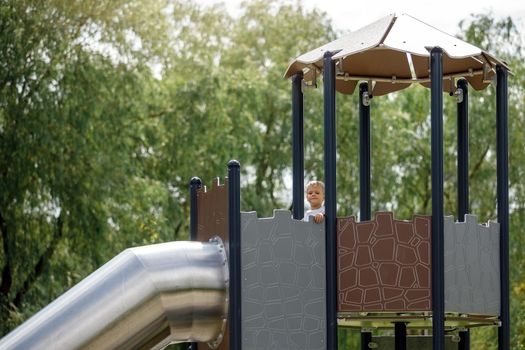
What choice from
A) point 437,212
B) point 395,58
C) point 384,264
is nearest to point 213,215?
point 384,264

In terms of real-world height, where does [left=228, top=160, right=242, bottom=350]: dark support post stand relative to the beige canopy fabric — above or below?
below

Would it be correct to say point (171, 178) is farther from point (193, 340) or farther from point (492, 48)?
point (193, 340)

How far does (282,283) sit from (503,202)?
85.3 inches

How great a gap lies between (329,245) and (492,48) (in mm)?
10996

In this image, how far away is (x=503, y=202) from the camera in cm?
1038

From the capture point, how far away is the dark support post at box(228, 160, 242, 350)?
8.96m

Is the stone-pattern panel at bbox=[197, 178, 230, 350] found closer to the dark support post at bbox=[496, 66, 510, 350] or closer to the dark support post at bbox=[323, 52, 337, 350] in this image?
the dark support post at bbox=[323, 52, 337, 350]

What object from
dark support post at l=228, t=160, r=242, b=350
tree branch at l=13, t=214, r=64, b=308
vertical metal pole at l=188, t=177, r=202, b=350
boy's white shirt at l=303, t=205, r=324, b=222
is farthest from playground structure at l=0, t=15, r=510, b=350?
tree branch at l=13, t=214, r=64, b=308

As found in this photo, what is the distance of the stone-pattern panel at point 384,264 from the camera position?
944 centimetres

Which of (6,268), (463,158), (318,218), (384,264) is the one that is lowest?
(6,268)

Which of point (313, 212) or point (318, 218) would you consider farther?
point (313, 212)

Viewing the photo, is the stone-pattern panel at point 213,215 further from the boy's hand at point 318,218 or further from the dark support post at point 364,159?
the dark support post at point 364,159

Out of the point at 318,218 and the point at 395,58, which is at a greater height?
the point at 395,58

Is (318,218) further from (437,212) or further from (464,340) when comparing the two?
(464,340)
